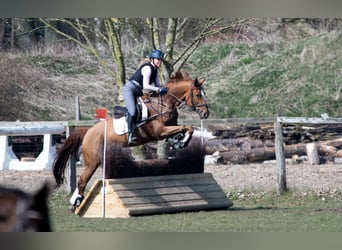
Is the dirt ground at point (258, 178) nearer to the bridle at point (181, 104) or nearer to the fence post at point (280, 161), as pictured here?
the fence post at point (280, 161)

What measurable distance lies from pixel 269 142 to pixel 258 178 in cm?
156

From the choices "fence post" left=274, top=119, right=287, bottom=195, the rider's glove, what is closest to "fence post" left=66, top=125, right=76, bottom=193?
the rider's glove

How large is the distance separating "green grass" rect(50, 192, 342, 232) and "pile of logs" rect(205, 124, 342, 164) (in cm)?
211

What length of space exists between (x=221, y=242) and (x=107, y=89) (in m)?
10.3

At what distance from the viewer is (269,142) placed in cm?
1509

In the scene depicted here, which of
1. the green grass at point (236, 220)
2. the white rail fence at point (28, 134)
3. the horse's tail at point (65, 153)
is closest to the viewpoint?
the green grass at point (236, 220)

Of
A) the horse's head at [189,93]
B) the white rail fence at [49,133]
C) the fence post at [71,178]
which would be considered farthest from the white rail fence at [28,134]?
the horse's head at [189,93]

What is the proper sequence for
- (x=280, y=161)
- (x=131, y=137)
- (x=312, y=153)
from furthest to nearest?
(x=312, y=153), (x=280, y=161), (x=131, y=137)

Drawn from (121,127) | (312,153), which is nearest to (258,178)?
(312,153)

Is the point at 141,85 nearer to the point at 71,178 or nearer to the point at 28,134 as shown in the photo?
the point at 71,178

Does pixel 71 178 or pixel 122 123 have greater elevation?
pixel 122 123

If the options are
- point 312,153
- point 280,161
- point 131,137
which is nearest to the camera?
point 131,137

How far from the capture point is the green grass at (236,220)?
8.59 meters
